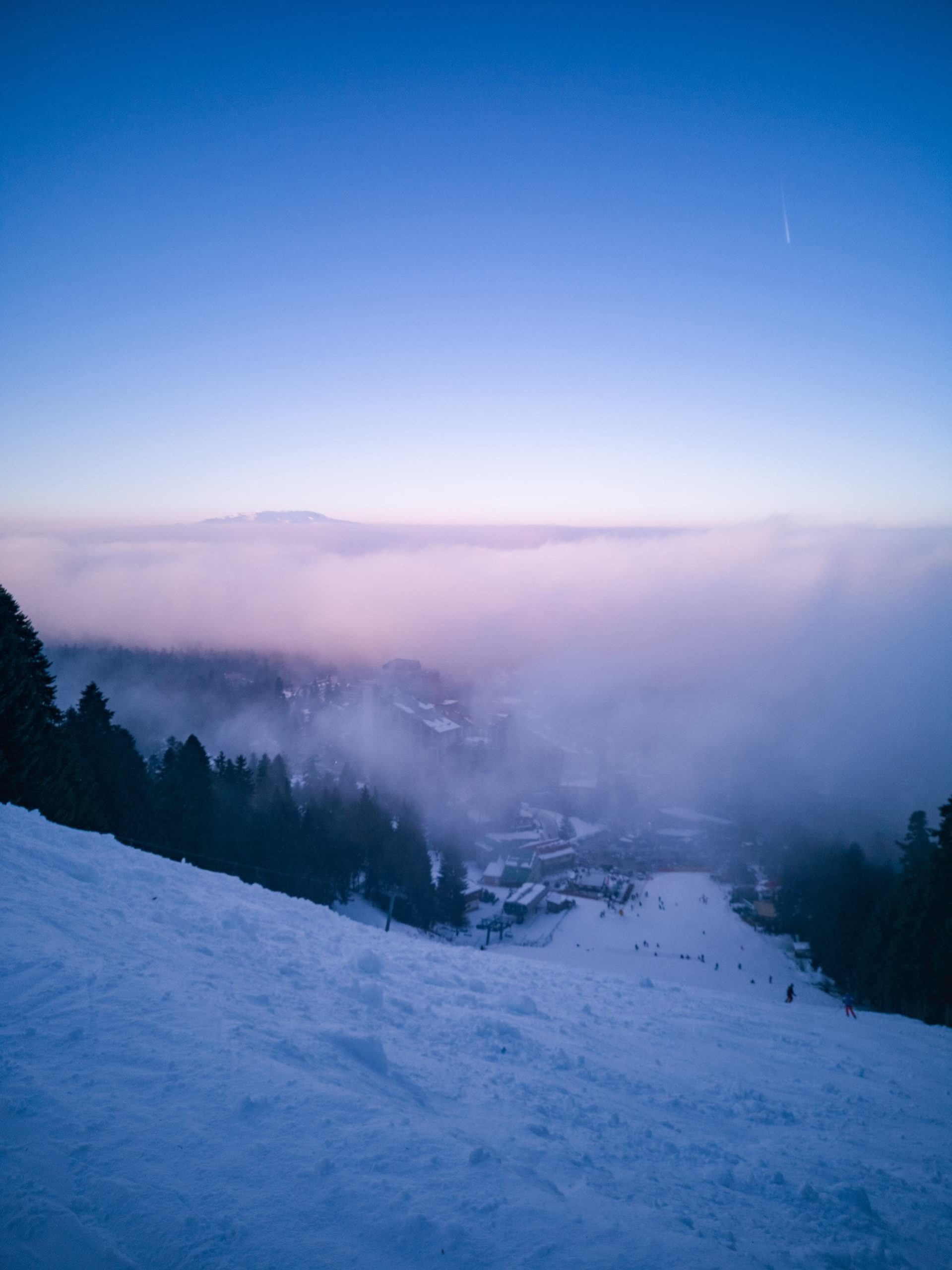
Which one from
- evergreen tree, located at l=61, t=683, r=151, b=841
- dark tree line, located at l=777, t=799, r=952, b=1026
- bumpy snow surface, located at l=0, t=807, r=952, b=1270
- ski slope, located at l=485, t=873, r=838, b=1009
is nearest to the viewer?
bumpy snow surface, located at l=0, t=807, r=952, b=1270

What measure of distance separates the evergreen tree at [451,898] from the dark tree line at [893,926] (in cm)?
2241

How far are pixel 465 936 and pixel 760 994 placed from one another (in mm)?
18480

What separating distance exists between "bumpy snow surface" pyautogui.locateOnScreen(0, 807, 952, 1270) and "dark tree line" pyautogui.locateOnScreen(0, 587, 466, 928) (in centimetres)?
1028

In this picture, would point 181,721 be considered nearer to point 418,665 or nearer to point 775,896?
point 418,665

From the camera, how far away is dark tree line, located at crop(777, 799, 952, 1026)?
19688mm

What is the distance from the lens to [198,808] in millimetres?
27391

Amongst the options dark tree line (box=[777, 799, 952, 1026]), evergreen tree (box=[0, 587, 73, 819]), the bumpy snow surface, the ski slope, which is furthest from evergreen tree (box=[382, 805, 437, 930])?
the bumpy snow surface

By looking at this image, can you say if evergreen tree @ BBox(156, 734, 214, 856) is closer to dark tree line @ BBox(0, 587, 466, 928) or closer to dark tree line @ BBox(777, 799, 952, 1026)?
dark tree line @ BBox(0, 587, 466, 928)

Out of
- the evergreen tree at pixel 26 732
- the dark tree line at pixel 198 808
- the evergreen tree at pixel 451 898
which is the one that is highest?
the evergreen tree at pixel 26 732

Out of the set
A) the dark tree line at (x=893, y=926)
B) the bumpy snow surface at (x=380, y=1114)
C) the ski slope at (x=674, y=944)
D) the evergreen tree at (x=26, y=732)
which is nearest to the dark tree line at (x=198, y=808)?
the evergreen tree at (x=26, y=732)

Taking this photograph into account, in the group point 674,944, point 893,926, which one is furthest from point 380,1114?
point 674,944

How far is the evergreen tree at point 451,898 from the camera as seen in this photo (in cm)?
3903

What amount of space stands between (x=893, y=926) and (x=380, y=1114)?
1119 inches

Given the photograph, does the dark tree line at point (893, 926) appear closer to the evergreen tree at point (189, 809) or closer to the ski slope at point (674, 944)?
the ski slope at point (674, 944)
